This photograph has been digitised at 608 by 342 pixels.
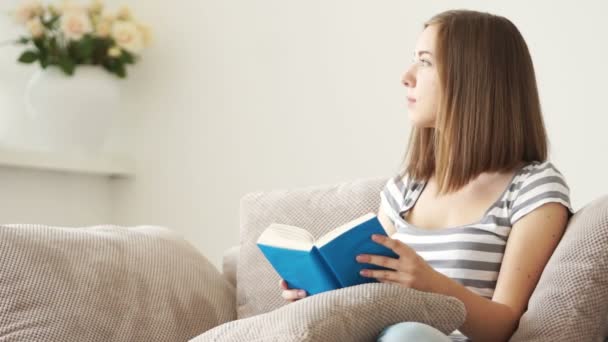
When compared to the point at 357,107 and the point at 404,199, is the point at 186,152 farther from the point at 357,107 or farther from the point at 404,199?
the point at 404,199

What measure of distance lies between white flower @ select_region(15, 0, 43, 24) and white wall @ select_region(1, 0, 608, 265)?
0.46 meters

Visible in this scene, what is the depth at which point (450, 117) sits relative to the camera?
1758 mm

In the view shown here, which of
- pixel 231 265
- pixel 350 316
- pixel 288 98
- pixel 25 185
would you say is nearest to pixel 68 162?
pixel 25 185

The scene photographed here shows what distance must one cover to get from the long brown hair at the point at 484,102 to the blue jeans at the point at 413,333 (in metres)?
0.60

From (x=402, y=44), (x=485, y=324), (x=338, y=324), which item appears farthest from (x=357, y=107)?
(x=338, y=324)

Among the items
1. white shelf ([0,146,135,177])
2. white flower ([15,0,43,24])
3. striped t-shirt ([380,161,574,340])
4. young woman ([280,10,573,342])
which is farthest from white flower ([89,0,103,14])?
striped t-shirt ([380,161,574,340])

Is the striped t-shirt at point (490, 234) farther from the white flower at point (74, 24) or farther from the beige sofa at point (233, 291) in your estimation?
the white flower at point (74, 24)

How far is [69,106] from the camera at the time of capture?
3.02 m

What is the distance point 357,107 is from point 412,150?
38.0 inches

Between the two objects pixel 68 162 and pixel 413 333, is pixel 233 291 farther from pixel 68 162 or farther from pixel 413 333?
pixel 68 162

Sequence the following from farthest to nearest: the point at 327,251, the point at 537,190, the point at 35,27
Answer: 1. the point at 35,27
2. the point at 537,190
3. the point at 327,251

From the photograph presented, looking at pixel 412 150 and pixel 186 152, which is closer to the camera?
pixel 412 150

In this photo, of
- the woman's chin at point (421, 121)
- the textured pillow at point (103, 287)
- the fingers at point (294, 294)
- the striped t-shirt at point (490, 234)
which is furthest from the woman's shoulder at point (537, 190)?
the textured pillow at point (103, 287)

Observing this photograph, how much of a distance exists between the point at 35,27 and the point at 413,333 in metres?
2.18
